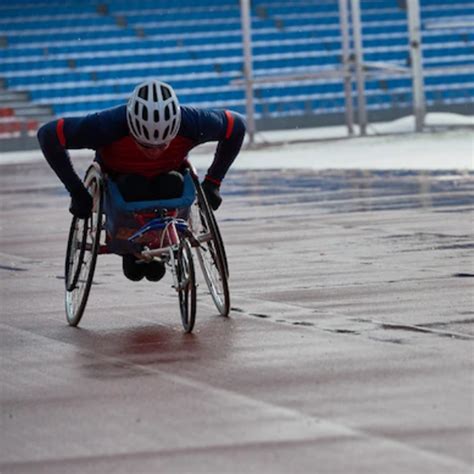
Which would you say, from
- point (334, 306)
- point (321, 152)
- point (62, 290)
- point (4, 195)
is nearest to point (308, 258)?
point (62, 290)

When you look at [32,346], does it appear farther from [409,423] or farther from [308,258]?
[308,258]

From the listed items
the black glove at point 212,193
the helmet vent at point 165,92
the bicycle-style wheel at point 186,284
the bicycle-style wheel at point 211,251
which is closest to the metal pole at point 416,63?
the black glove at point 212,193

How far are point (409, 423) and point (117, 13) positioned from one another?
5415cm

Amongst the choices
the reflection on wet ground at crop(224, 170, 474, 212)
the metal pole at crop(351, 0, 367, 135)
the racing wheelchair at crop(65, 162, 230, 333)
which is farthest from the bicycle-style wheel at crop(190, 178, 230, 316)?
the metal pole at crop(351, 0, 367, 135)

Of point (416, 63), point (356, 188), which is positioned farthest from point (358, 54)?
point (356, 188)

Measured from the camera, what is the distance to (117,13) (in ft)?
198

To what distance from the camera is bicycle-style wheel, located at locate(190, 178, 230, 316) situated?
10.8m

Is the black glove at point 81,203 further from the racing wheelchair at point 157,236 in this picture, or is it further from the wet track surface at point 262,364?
the wet track surface at point 262,364

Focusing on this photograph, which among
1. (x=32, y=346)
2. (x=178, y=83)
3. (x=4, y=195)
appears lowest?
(x=178, y=83)

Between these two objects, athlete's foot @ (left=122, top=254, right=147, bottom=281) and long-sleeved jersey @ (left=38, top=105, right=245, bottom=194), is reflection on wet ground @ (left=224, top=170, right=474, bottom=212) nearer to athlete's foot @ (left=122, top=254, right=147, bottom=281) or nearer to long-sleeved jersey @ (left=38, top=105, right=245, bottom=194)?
athlete's foot @ (left=122, top=254, right=147, bottom=281)

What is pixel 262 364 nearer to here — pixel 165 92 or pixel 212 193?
pixel 165 92

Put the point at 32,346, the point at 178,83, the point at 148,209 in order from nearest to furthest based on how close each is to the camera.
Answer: the point at 32,346, the point at 148,209, the point at 178,83

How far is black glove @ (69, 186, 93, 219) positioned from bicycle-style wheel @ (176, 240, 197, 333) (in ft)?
2.76

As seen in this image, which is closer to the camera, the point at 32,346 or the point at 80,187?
the point at 32,346
